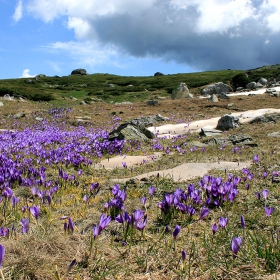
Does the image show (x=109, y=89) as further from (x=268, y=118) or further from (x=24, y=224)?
(x=24, y=224)

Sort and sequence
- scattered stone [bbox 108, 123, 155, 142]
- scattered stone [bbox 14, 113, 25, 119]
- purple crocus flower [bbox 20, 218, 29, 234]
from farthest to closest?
1. scattered stone [bbox 14, 113, 25, 119]
2. scattered stone [bbox 108, 123, 155, 142]
3. purple crocus flower [bbox 20, 218, 29, 234]

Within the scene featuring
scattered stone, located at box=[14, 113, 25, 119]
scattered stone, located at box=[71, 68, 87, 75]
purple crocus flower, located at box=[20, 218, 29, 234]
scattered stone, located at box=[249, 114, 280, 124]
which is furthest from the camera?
scattered stone, located at box=[71, 68, 87, 75]

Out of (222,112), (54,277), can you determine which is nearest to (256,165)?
(54,277)

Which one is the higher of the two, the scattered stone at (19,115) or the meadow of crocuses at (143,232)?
the scattered stone at (19,115)

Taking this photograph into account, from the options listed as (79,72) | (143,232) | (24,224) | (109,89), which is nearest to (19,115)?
(24,224)

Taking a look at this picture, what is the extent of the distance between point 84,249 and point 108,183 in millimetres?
3106

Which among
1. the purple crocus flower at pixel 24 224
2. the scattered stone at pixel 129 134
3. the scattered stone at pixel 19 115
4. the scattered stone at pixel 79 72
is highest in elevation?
the scattered stone at pixel 79 72

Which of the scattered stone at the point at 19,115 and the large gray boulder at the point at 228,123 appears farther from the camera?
the scattered stone at the point at 19,115

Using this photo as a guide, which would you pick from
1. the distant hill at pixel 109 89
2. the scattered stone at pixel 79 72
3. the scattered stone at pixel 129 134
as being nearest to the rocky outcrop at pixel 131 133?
the scattered stone at pixel 129 134

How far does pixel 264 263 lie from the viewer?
2381mm

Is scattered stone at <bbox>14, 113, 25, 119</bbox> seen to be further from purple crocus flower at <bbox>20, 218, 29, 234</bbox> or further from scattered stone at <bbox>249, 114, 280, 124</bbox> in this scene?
purple crocus flower at <bbox>20, 218, 29, 234</bbox>

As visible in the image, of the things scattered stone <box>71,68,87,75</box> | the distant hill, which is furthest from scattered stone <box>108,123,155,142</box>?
scattered stone <box>71,68,87,75</box>

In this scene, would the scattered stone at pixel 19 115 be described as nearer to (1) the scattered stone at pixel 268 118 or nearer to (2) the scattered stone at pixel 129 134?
(2) the scattered stone at pixel 129 134

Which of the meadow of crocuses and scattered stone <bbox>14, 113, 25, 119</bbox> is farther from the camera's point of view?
scattered stone <bbox>14, 113, 25, 119</bbox>
